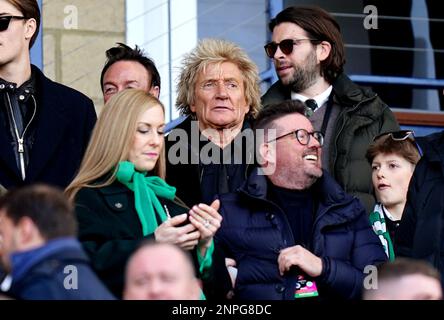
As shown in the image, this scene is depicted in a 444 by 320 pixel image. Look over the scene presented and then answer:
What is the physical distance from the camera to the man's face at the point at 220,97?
8.87m

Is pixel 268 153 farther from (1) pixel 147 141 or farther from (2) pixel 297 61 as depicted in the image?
(2) pixel 297 61

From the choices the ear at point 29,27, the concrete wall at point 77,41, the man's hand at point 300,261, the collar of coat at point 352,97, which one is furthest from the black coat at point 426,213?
the concrete wall at point 77,41

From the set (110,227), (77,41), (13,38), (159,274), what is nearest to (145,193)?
(110,227)

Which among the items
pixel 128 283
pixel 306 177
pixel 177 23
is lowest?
pixel 128 283

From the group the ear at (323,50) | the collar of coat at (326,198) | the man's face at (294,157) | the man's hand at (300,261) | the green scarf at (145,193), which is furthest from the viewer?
the ear at (323,50)

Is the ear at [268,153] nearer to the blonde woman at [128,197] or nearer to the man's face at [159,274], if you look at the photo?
the blonde woman at [128,197]

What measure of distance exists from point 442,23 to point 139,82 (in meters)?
3.30

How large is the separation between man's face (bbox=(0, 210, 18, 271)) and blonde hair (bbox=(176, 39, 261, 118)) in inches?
107

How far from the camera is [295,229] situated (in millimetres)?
8102

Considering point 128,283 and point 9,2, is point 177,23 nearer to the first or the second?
point 9,2

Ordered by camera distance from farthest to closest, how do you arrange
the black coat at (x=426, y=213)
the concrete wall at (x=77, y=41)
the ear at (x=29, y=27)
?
1. the concrete wall at (x=77, y=41)
2. the ear at (x=29, y=27)
3. the black coat at (x=426, y=213)

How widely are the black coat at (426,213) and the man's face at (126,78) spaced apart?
1.73 meters

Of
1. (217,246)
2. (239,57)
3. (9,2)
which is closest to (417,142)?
(239,57)

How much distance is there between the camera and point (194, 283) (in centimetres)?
633
